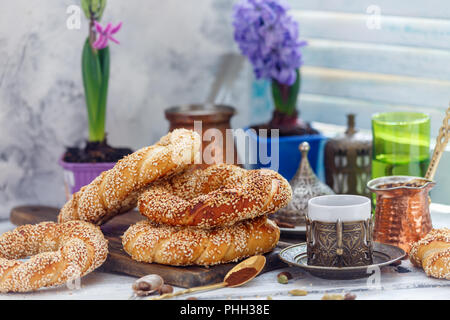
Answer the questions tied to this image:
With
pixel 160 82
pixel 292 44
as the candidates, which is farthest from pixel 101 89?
pixel 292 44

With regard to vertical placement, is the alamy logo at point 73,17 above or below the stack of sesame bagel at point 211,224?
above

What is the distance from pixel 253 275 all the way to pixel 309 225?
12 centimetres

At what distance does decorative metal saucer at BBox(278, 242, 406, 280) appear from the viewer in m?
1.01

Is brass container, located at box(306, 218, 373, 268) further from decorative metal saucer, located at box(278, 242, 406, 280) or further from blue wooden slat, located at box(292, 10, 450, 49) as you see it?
blue wooden slat, located at box(292, 10, 450, 49)

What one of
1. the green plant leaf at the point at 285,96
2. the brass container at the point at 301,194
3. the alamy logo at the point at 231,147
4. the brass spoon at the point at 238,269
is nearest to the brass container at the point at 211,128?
the alamy logo at the point at 231,147

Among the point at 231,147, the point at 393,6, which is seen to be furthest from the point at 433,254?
the point at 393,6

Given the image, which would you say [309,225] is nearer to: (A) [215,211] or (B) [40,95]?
(A) [215,211]

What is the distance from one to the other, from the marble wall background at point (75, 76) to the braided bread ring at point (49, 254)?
1.26 ft

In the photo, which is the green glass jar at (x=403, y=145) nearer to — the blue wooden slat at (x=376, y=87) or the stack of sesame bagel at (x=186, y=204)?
the blue wooden slat at (x=376, y=87)

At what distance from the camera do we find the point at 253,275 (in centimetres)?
106

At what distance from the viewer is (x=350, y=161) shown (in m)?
1.51

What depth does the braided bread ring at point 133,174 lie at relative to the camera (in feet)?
3.71

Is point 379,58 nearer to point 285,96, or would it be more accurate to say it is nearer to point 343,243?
point 285,96

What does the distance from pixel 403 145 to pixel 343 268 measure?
430 mm
